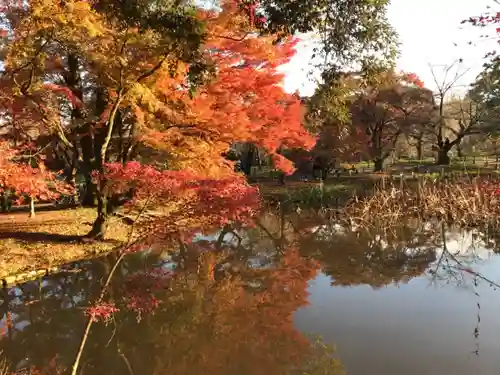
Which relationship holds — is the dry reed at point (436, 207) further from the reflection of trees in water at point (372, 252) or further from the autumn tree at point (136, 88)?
the autumn tree at point (136, 88)

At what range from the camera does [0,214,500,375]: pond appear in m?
6.20

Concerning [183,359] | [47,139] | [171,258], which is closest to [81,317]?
[183,359]

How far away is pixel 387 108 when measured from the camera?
1065 inches

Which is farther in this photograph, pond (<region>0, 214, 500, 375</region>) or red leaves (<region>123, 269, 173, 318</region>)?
red leaves (<region>123, 269, 173, 318</region>)

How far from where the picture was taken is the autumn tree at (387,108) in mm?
26938

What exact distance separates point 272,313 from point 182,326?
1.59 m

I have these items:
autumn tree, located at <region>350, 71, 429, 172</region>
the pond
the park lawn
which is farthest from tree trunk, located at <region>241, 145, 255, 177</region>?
the pond

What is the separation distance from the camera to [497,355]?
6.14 metres

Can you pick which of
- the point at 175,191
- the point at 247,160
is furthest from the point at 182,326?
the point at 247,160

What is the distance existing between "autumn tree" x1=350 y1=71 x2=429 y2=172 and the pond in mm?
15140

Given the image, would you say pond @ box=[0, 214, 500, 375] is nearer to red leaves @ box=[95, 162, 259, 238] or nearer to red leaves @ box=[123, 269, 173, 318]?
red leaves @ box=[123, 269, 173, 318]

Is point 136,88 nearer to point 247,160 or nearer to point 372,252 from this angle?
point 372,252

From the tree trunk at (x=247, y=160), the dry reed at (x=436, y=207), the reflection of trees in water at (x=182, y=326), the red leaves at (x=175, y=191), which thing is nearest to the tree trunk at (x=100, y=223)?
the red leaves at (x=175, y=191)

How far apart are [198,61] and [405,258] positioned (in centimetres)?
800
